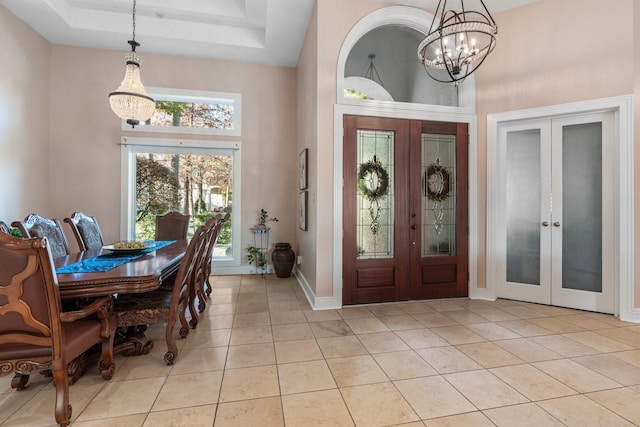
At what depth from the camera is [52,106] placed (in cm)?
459

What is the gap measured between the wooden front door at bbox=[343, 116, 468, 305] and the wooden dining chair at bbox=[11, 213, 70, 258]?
289 centimetres

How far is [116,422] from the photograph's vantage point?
1.66m

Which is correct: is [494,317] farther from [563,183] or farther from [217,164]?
[217,164]

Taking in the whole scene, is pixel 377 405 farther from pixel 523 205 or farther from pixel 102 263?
pixel 523 205

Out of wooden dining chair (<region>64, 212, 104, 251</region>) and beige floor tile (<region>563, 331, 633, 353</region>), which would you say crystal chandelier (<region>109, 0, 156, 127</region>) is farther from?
beige floor tile (<region>563, 331, 633, 353</region>)

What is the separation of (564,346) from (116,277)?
353cm

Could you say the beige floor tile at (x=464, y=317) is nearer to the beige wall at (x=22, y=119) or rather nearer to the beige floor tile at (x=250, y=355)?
the beige floor tile at (x=250, y=355)

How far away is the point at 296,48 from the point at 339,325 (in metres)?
4.10

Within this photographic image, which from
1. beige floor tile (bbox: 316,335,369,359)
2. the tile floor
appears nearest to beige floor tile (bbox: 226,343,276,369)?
the tile floor

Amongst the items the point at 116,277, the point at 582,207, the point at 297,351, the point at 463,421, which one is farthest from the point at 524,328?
the point at 116,277

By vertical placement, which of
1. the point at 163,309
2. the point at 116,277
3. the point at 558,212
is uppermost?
the point at 558,212

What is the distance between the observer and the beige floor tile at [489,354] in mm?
2291

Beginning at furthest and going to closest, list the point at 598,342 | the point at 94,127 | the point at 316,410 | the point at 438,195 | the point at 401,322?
the point at 94,127, the point at 438,195, the point at 401,322, the point at 598,342, the point at 316,410

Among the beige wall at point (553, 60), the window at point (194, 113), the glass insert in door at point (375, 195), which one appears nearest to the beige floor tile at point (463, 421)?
the glass insert in door at point (375, 195)
